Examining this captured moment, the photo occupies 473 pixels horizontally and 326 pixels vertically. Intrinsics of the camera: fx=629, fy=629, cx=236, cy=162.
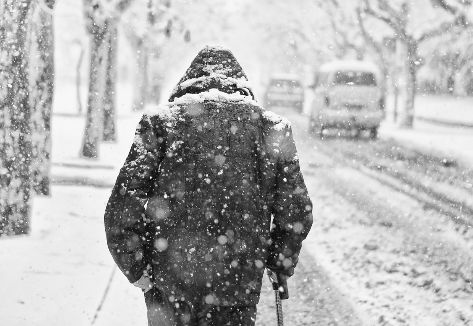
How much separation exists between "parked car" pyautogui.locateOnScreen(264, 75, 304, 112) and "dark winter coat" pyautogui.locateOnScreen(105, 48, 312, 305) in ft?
90.5

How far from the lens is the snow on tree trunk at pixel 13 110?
20.6 ft

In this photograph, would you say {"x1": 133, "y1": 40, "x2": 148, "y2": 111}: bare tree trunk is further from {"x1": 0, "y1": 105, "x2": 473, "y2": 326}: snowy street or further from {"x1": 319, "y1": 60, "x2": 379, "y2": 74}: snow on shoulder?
{"x1": 0, "y1": 105, "x2": 473, "y2": 326}: snowy street

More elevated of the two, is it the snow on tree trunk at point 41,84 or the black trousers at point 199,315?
the snow on tree trunk at point 41,84

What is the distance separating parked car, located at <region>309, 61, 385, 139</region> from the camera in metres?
18.7

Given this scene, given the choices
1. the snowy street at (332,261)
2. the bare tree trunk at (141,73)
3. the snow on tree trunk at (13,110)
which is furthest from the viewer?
the bare tree trunk at (141,73)

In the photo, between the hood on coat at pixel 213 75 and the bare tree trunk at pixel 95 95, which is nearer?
the hood on coat at pixel 213 75

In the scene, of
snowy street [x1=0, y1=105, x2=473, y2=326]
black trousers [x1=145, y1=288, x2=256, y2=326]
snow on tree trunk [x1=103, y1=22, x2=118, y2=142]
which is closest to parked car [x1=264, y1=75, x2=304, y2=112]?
snow on tree trunk [x1=103, y1=22, x2=118, y2=142]

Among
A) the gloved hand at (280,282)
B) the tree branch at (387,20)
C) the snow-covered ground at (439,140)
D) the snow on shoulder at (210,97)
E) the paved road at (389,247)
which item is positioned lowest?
the paved road at (389,247)

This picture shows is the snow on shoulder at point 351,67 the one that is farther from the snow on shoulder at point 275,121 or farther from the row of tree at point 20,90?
the snow on shoulder at point 275,121

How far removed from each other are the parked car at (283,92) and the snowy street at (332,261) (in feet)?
60.6

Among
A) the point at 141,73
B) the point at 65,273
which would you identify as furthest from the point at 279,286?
the point at 141,73

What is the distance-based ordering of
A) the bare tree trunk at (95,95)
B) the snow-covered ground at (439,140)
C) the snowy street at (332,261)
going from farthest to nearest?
the snow-covered ground at (439,140) < the bare tree trunk at (95,95) < the snowy street at (332,261)

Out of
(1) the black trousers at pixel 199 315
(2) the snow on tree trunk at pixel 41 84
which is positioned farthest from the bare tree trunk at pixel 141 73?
(1) the black trousers at pixel 199 315

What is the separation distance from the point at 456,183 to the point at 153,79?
959 inches
